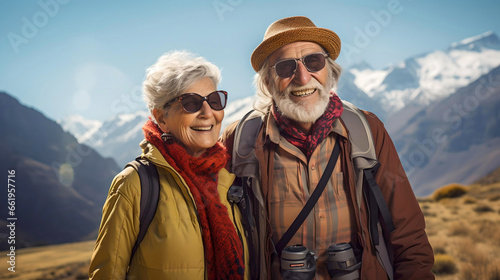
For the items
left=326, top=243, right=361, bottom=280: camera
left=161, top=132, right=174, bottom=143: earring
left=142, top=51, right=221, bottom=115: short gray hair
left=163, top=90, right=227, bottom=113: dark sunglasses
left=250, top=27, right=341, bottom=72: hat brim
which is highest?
left=250, top=27, right=341, bottom=72: hat brim

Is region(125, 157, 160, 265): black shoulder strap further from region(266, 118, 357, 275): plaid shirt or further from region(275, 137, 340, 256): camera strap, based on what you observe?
region(275, 137, 340, 256): camera strap

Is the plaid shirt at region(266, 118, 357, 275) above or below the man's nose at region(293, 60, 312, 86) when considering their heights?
below

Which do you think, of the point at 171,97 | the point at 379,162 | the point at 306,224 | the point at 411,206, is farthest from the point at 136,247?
the point at 411,206

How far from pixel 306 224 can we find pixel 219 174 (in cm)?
84

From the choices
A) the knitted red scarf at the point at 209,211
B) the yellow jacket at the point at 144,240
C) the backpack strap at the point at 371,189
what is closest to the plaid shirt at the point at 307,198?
the backpack strap at the point at 371,189

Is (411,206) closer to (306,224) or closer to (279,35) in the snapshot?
(306,224)

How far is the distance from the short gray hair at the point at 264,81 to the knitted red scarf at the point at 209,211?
45.4 inches

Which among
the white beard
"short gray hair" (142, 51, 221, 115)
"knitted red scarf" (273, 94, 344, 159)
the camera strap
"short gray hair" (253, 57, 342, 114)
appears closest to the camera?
"short gray hair" (142, 51, 221, 115)

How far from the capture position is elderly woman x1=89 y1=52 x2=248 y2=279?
2291mm

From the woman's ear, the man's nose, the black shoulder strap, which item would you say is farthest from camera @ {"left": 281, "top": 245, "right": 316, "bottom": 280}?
the man's nose

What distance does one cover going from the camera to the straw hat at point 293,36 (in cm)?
329

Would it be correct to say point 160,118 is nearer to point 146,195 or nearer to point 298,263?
point 146,195

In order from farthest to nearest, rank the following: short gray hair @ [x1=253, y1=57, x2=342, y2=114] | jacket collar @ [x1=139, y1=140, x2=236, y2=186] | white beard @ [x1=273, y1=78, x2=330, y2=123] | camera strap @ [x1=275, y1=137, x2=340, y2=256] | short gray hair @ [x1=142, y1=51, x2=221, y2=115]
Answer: short gray hair @ [x1=253, y1=57, x2=342, y2=114] < white beard @ [x1=273, y1=78, x2=330, y2=123] < camera strap @ [x1=275, y1=137, x2=340, y2=256] < short gray hair @ [x1=142, y1=51, x2=221, y2=115] < jacket collar @ [x1=139, y1=140, x2=236, y2=186]

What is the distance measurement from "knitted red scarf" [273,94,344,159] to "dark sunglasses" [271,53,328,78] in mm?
367
